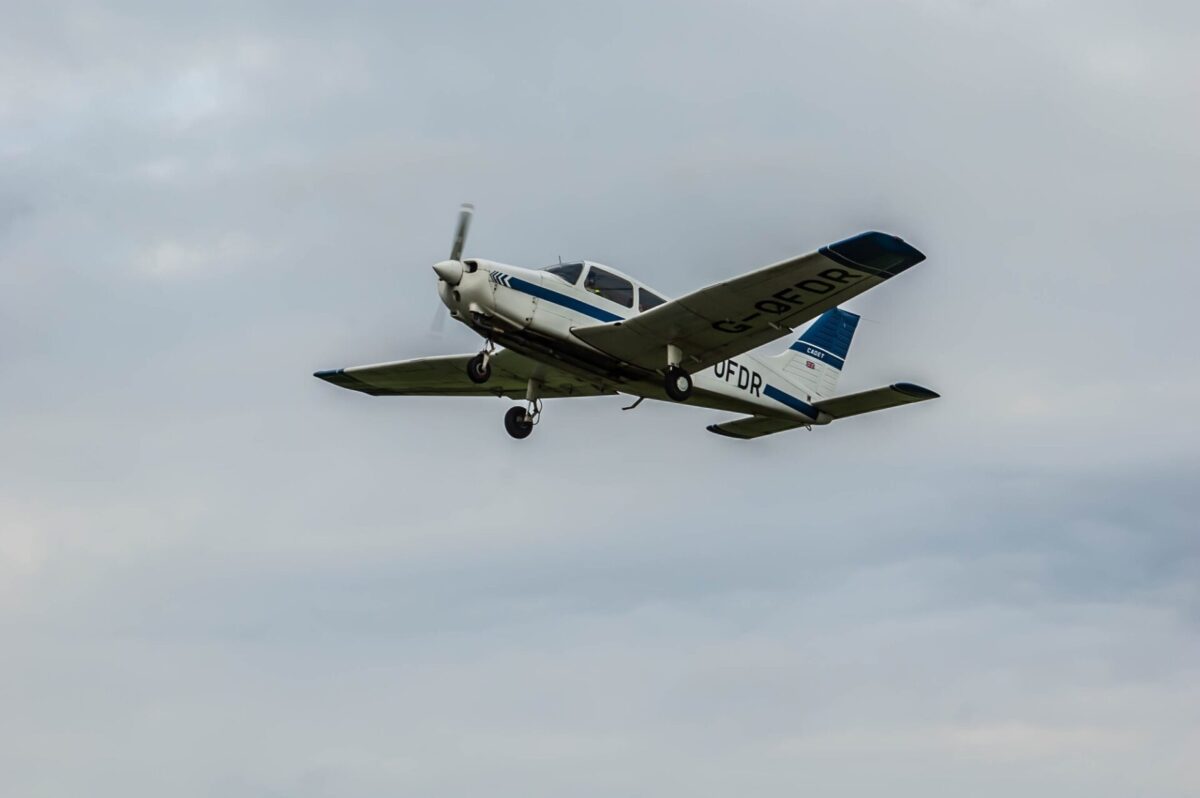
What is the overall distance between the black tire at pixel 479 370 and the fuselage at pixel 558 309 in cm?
74

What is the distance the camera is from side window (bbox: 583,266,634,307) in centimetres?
2966

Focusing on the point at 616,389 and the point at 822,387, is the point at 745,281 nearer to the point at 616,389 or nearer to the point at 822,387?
the point at 616,389

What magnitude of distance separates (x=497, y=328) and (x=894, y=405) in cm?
749

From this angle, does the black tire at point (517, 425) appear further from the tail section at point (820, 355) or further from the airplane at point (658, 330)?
the tail section at point (820, 355)

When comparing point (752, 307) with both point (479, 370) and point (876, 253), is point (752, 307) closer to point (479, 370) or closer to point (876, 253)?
point (876, 253)

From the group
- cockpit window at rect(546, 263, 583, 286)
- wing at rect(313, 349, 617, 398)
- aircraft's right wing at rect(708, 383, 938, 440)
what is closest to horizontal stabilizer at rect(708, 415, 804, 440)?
aircraft's right wing at rect(708, 383, 938, 440)

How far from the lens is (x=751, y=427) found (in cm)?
3356

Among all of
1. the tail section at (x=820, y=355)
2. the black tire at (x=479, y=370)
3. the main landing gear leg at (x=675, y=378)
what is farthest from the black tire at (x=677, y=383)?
the tail section at (x=820, y=355)

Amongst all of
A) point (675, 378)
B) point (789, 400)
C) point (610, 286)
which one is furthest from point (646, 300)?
point (789, 400)

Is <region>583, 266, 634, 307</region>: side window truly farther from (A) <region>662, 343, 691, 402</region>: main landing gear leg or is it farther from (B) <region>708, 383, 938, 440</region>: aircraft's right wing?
(B) <region>708, 383, 938, 440</region>: aircraft's right wing

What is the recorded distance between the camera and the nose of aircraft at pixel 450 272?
28.5 metres

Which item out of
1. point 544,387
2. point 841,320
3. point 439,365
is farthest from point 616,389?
point 841,320

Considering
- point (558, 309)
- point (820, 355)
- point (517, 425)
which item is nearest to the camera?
point (558, 309)

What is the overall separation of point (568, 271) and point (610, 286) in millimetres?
812
